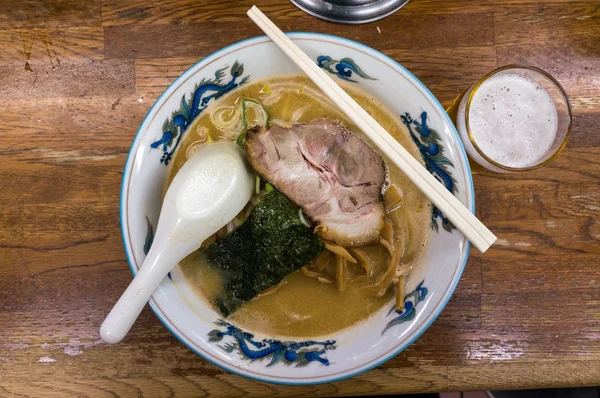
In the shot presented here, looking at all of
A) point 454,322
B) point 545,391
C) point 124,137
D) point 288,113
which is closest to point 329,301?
point 454,322

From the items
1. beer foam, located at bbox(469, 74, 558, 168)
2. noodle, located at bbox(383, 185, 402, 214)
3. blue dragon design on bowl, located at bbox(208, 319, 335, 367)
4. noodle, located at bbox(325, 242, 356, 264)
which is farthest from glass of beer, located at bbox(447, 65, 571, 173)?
blue dragon design on bowl, located at bbox(208, 319, 335, 367)

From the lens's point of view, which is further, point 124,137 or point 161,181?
point 124,137

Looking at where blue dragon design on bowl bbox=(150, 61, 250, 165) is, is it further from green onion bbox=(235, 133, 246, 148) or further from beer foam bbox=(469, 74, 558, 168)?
beer foam bbox=(469, 74, 558, 168)

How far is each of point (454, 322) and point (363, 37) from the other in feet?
3.41

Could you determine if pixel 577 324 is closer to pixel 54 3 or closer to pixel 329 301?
pixel 329 301

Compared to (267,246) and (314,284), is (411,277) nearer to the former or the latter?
(314,284)

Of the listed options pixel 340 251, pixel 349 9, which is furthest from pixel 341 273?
pixel 349 9

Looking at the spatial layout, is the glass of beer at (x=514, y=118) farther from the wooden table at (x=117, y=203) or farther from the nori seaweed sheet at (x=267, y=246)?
the nori seaweed sheet at (x=267, y=246)

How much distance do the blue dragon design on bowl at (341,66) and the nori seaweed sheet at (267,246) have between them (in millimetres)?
415

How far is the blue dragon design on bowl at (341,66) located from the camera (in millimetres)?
1412

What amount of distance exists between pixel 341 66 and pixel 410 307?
773 mm

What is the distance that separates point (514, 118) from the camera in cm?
152

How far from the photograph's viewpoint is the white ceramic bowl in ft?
4.46

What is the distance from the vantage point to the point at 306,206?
1477 millimetres
